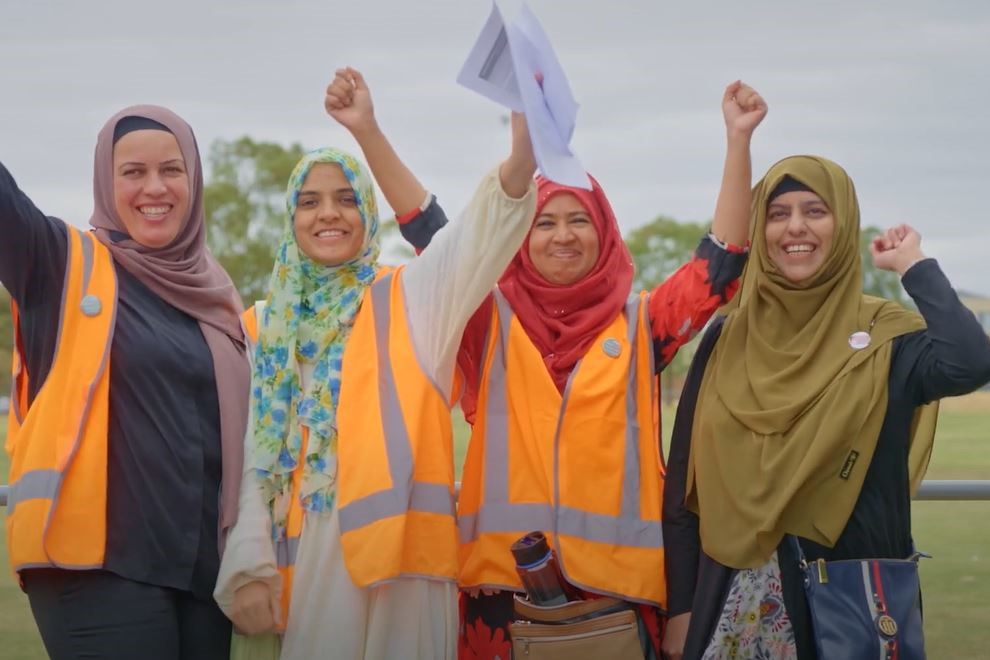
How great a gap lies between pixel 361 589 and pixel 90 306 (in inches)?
36.8

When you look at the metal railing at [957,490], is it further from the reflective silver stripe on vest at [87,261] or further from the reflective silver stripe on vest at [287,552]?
the reflective silver stripe on vest at [287,552]

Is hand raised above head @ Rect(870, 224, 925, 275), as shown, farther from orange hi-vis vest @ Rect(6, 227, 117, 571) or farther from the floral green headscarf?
orange hi-vis vest @ Rect(6, 227, 117, 571)

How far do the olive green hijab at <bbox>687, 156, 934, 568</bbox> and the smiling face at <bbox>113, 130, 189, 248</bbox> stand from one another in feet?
4.74

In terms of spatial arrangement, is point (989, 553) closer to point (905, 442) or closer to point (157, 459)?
point (905, 442)

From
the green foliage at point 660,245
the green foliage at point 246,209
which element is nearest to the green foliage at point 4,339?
the green foliage at point 246,209

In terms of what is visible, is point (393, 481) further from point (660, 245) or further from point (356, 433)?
point (660, 245)

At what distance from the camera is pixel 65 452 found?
280cm

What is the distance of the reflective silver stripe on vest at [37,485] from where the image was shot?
2781mm

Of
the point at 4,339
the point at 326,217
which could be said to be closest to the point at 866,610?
the point at 326,217

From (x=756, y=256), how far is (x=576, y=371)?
1.82ft

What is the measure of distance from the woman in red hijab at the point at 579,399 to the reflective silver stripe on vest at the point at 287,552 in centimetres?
45

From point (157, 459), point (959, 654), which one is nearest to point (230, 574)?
point (157, 459)

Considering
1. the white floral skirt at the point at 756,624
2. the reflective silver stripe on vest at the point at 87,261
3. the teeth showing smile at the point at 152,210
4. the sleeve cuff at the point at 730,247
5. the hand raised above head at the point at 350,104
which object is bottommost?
the white floral skirt at the point at 756,624

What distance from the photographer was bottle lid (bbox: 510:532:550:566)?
286 cm
